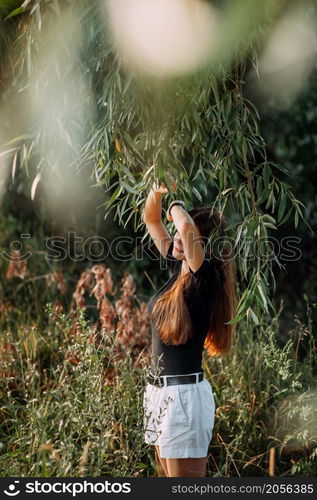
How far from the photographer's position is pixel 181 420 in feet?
8.03

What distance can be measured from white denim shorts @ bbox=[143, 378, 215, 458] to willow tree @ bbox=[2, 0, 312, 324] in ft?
1.03

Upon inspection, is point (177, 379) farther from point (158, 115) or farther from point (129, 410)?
point (158, 115)

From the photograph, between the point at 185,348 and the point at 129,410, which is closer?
the point at 185,348

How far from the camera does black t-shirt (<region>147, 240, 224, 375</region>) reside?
2.51m

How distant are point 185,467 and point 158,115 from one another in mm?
1298

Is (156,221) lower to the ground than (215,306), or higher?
higher

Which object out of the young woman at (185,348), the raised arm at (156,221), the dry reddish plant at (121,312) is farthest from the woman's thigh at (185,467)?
the dry reddish plant at (121,312)

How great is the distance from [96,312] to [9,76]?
183cm

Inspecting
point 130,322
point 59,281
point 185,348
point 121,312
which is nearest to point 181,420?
point 185,348

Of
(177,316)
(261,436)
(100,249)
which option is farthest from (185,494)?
(100,249)

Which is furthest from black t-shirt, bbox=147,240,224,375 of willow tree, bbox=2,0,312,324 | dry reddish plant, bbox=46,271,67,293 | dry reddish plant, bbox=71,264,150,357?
dry reddish plant, bbox=46,271,67,293

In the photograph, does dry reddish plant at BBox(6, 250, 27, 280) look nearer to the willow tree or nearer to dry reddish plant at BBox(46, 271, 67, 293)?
dry reddish plant at BBox(46, 271, 67, 293)

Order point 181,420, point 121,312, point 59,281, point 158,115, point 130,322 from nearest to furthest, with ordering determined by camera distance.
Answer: point 181,420, point 158,115, point 130,322, point 121,312, point 59,281

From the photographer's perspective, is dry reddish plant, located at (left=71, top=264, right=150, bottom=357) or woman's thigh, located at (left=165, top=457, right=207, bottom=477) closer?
woman's thigh, located at (left=165, top=457, right=207, bottom=477)
